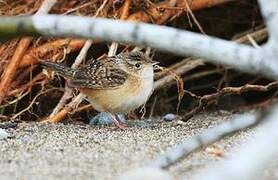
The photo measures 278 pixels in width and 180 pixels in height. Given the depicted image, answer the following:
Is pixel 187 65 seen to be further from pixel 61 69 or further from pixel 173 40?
pixel 173 40

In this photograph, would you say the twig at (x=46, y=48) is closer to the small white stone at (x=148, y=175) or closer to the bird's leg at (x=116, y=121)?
the bird's leg at (x=116, y=121)

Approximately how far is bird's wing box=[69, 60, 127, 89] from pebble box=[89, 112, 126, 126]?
0.92 feet

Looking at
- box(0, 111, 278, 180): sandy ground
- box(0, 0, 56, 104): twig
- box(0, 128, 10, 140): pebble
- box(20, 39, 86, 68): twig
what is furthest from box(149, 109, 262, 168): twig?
box(20, 39, 86, 68): twig

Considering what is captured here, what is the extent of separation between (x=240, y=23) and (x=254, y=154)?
3649 mm

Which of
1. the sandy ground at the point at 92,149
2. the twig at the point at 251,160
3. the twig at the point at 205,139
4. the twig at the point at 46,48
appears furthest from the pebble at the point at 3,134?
the twig at the point at 251,160

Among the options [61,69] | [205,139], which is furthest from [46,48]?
[205,139]

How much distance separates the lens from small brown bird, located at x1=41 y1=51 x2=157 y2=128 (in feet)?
15.0

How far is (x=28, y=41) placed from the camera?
16.3 feet

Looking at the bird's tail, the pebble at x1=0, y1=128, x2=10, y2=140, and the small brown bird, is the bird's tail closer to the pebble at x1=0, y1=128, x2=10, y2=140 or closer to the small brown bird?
A: the small brown bird

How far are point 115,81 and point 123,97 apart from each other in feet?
0.45

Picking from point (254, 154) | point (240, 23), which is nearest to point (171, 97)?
point (240, 23)

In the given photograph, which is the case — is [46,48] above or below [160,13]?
below

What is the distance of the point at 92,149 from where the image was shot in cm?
350

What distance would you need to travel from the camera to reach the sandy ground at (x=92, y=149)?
2.98m
